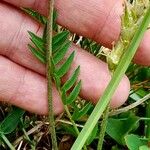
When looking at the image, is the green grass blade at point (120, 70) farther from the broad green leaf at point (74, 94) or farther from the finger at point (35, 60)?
the finger at point (35, 60)

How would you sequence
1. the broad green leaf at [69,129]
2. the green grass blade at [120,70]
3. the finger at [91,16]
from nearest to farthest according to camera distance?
the green grass blade at [120,70] → the finger at [91,16] → the broad green leaf at [69,129]

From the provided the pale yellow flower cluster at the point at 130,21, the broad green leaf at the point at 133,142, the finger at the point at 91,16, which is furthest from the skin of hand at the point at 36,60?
the pale yellow flower cluster at the point at 130,21

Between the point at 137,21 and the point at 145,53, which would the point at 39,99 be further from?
the point at 137,21

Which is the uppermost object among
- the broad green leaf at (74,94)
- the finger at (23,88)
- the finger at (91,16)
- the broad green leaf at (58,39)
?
the finger at (91,16)

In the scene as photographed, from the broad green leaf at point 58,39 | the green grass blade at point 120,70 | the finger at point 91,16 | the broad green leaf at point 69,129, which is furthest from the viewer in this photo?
the broad green leaf at point 69,129

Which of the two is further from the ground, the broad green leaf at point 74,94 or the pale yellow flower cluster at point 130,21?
the pale yellow flower cluster at point 130,21

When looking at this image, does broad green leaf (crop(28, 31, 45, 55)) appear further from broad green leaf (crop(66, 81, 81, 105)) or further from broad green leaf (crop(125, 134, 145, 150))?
broad green leaf (crop(125, 134, 145, 150))

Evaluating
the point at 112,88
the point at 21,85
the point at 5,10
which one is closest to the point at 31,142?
the point at 21,85
